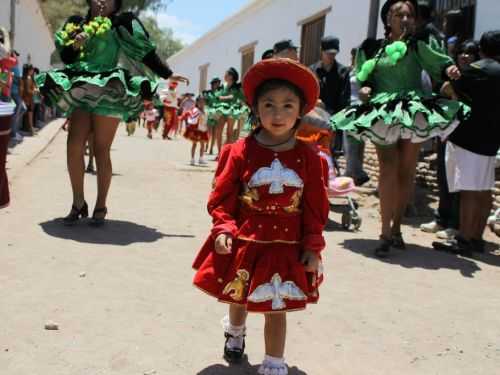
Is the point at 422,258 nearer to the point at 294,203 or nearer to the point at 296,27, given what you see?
the point at 294,203

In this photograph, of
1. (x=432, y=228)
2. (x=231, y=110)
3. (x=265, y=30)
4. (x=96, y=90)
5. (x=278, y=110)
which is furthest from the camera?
(x=265, y=30)

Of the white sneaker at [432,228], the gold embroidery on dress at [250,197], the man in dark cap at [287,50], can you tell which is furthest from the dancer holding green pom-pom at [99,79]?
the white sneaker at [432,228]

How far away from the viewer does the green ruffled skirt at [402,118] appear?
17.1 feet

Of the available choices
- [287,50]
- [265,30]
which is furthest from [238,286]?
[265,30]

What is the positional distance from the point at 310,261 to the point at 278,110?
635mm

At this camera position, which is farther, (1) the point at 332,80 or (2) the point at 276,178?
(1) the point at 332,80

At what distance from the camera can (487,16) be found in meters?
8.68

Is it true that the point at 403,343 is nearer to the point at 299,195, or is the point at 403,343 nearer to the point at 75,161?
the point at 299,195

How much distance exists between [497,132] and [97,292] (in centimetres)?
381

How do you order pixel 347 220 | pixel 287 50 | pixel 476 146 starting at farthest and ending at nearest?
1. pixel 347 220
2. pixel 287 50
3. pixel 476 146

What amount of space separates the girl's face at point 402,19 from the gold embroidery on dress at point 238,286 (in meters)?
3.30

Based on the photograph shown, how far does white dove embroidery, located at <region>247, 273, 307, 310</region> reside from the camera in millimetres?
2711

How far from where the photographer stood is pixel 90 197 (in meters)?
7.17

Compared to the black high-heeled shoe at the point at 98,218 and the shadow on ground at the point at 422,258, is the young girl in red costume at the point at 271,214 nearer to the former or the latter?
the shadow on ground at the point at 422,258
